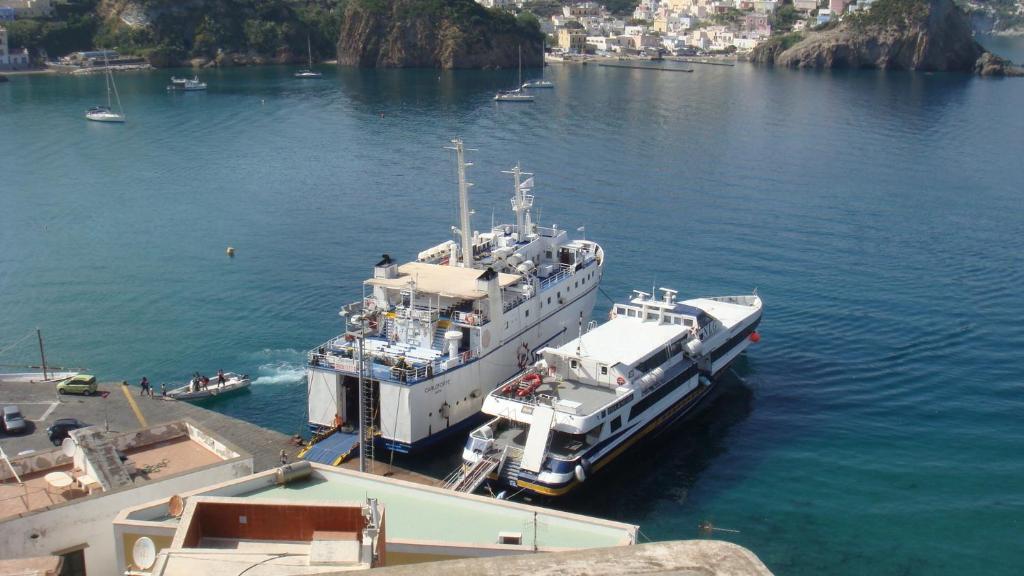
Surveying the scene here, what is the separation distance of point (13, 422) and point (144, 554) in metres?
23.0

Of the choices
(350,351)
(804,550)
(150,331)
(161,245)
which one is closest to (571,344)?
(350,351)

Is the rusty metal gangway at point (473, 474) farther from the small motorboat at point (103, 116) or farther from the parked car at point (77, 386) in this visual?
the small motorboat at point (103, 116)

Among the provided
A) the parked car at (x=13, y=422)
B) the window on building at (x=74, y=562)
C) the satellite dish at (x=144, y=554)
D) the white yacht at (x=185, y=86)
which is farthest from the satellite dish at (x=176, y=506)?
the white yacht at (x=185, y=86)

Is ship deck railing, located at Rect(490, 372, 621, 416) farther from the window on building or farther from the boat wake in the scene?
the window on building

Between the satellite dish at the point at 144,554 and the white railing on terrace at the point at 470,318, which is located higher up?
the satellite dish at the point at 144,554

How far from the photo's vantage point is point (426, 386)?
38.9 m

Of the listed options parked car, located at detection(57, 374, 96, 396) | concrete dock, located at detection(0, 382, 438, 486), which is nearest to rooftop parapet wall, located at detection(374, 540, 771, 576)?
concrete dock, located at detection(0, 382, 438, 486)

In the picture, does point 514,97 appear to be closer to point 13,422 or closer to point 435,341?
point 435,341

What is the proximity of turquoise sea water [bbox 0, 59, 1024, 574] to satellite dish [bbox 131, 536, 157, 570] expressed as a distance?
20090 mm

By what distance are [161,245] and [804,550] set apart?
54236 mm

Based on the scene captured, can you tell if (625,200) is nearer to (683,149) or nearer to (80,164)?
(683,149)

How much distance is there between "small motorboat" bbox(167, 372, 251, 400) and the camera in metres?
45.8

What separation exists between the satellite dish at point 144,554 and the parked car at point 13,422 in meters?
22.4

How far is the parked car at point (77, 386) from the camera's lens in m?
44.3
